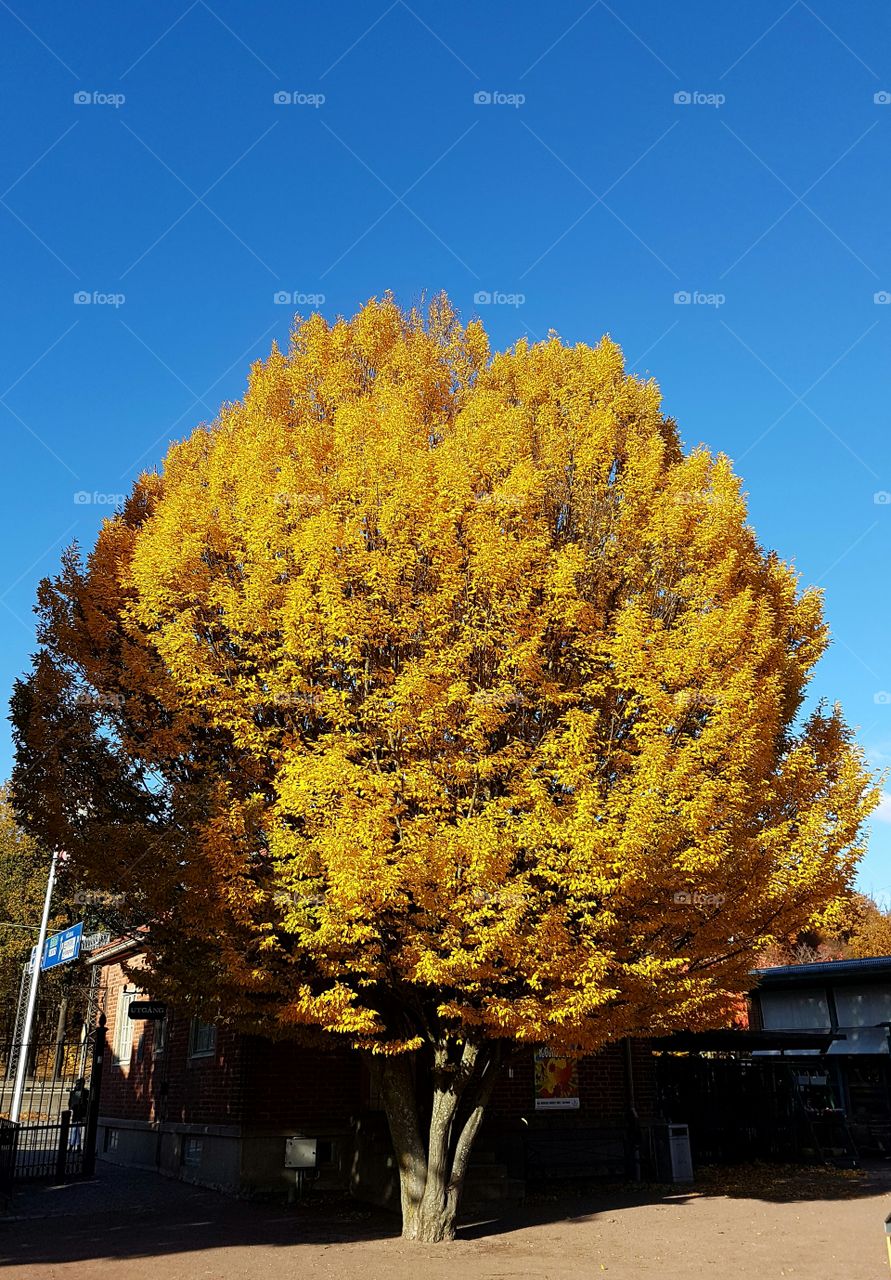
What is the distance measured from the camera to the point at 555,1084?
17.6 metres

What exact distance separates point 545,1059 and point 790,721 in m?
8.77

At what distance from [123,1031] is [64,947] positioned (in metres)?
5.46

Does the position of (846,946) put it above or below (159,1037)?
above

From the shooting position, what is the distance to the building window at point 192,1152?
1708 cm

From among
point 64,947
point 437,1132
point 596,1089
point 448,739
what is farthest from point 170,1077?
point 448,739

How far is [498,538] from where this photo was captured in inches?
419

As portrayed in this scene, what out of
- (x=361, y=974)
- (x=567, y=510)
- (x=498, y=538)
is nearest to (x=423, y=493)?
(x=498, y=538)

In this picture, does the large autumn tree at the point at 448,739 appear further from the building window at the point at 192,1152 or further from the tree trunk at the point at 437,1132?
the building window at the point at 192,1152

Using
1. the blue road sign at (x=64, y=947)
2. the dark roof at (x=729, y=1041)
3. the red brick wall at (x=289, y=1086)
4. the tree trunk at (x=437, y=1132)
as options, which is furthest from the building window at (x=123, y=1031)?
the tree trunk at (x=437, y=1132)

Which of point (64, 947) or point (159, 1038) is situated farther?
point (159, 1038)

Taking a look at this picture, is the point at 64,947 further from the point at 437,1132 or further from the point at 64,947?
the point at 437,1132

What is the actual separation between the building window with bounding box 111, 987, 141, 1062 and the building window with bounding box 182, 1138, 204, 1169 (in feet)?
18.3

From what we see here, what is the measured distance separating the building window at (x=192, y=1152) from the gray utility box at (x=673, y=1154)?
8204 mm

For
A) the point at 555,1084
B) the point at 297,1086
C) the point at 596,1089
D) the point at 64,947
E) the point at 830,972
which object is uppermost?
the point at 64,947
